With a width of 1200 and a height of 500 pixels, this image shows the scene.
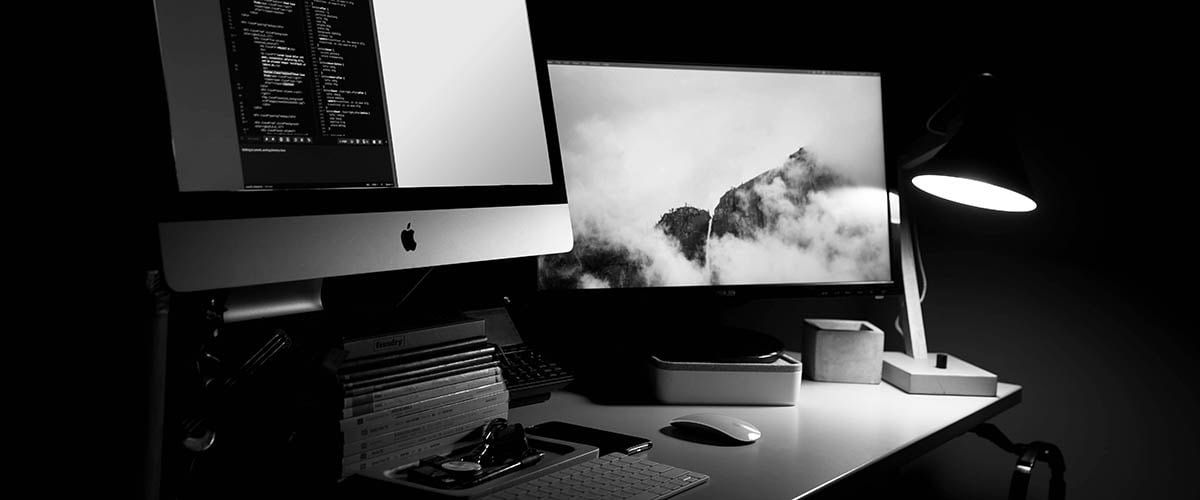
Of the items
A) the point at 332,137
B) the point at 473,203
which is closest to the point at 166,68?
the point at 332,137

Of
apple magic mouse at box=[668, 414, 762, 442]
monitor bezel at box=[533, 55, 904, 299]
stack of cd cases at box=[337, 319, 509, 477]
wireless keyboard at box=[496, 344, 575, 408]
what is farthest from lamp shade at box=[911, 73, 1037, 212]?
stack of cd cases at box=[337, 319, 509, 477]

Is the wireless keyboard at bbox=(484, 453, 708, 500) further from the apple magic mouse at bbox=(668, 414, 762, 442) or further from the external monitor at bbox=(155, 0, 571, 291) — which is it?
the external monitor at bbox=(155, 0, 571, 291)

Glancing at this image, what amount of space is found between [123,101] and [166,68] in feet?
0.15

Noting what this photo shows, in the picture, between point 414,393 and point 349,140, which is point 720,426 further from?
point 349,140

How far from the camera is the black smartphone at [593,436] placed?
958 millimetres

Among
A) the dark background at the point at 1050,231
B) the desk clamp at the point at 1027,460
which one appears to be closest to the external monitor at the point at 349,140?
the dark background at the point at 1050,231

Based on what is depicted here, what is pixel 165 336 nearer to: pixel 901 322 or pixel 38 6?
pixel 38 6

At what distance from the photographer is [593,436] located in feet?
3.27

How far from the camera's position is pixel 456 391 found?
898 mm

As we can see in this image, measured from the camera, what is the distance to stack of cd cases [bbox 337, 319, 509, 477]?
32.0 inches

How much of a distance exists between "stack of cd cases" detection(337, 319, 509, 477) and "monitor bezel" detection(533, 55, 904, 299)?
372 millimetres

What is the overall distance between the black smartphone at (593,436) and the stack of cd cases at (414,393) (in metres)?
0.09

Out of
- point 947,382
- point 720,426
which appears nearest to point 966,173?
point 947,382

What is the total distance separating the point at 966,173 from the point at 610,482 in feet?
2.62
